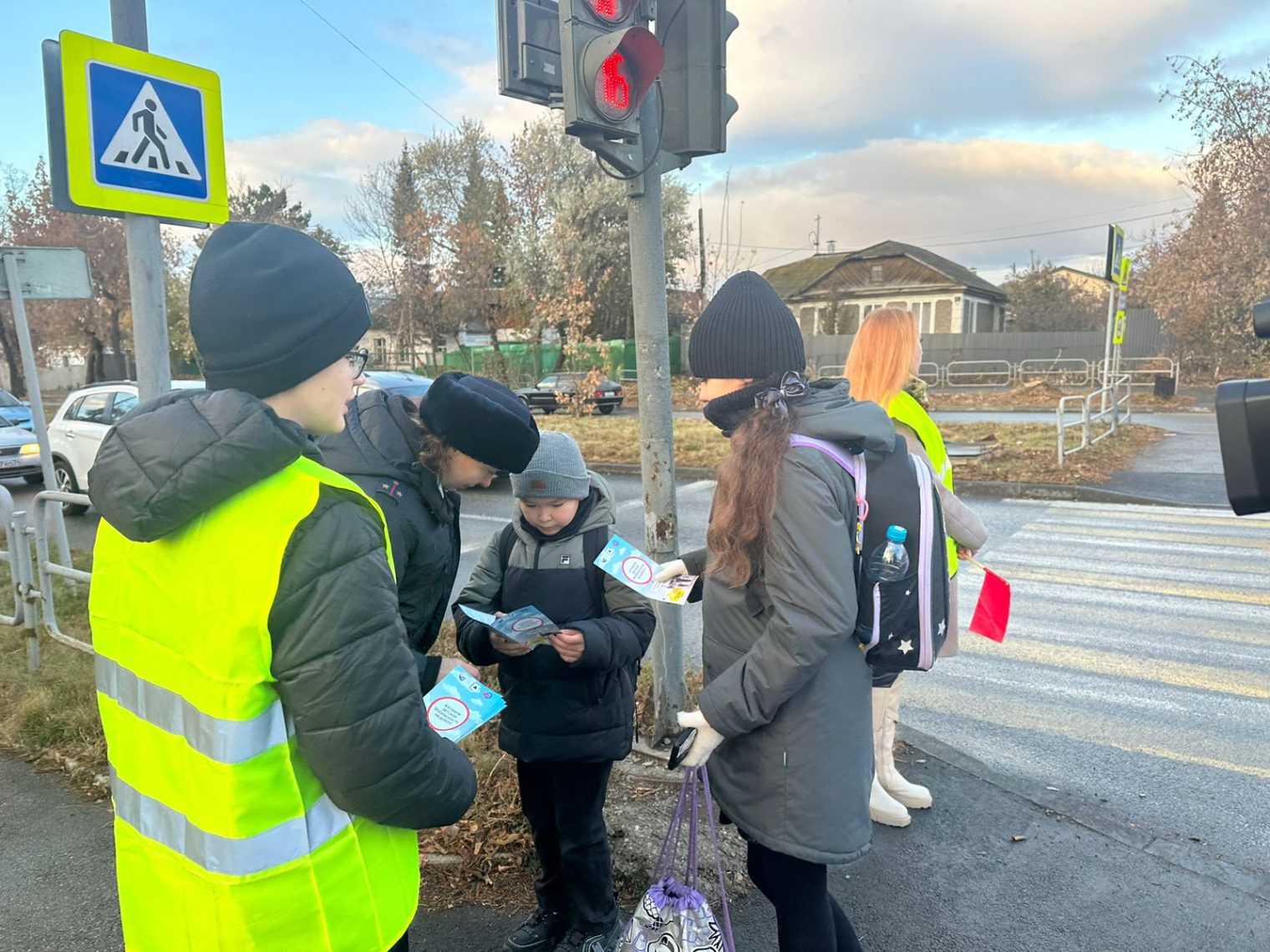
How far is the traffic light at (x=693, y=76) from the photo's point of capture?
3.62 metres

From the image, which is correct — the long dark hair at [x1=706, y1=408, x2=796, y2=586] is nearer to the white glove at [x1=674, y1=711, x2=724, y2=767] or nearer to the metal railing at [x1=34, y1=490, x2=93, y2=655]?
the white glove at [x1=674, y1=711, x2=724, y2=767]

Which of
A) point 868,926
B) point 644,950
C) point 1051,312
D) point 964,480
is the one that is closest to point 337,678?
point 644,950

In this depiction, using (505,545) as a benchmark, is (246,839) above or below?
below

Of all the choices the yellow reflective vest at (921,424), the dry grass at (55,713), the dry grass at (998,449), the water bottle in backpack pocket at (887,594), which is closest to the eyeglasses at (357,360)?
the water bottle in backpack pocket at (887,594)

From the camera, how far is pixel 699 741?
80.9 inches

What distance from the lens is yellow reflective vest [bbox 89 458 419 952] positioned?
1271mm

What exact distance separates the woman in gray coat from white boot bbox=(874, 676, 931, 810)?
1.44 m

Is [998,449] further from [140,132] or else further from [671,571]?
[140,132]

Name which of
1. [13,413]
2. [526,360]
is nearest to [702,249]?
[526,360]

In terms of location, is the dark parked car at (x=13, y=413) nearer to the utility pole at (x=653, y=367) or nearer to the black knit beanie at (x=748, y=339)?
the utility pole at (x=653, y=367)

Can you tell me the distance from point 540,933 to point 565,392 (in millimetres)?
21187

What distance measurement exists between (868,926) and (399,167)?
111 ft

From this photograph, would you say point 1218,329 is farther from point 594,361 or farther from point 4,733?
point 4,733

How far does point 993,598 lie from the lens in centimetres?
349
